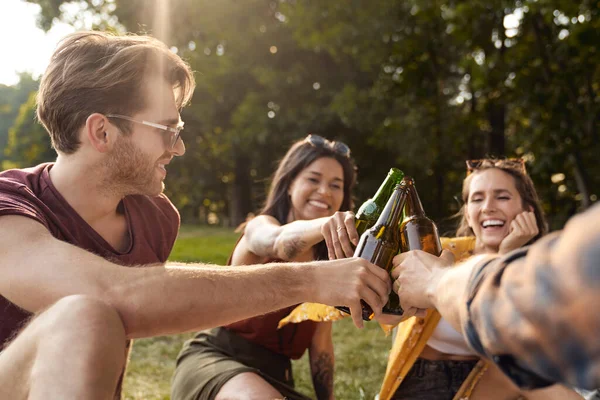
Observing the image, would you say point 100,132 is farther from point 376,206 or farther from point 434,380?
point 434,380

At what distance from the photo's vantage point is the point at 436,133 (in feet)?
59.6

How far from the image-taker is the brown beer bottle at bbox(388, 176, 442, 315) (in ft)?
8.54

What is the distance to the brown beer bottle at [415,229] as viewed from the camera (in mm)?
2602

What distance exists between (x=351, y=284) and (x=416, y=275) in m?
0.28

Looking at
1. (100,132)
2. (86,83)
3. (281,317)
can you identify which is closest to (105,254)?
(100,132)

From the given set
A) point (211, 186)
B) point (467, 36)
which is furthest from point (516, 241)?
point (211, 186)

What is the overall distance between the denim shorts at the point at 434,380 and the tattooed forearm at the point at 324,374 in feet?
2.33

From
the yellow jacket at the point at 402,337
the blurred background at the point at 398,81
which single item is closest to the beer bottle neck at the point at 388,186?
the yellow jacket at the point at 402,337

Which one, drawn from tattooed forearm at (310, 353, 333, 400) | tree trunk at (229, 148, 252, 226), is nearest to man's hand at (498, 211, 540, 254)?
tattooed forearm at (310, 353, 333, 400)

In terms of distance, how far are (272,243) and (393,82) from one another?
45.6ft

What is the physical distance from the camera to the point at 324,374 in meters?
3.98

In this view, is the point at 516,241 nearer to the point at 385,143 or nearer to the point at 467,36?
the point at 467,36

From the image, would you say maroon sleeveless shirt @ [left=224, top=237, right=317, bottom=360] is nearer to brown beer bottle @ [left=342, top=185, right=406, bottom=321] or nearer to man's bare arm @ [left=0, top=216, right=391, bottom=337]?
brown beer bottle @ [left=342, top=185, right=406, bottom=321]

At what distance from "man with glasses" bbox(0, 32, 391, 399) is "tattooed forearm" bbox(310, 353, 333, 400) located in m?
1.45
